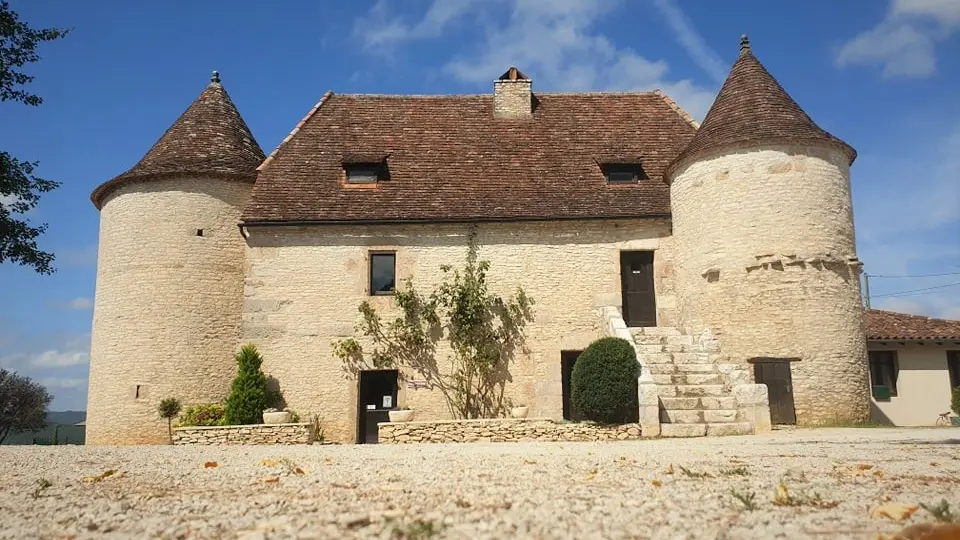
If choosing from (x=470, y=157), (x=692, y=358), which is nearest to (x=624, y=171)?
(x=470, y=157)

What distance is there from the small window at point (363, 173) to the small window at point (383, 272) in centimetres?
191

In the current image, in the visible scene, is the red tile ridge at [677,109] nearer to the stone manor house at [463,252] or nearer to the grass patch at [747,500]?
the stone manor house at [463,252]

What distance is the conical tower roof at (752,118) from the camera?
43.0ft

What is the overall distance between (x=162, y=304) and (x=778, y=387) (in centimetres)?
1270

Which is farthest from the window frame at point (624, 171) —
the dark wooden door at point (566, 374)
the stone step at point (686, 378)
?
the stone step at point (686, 378)

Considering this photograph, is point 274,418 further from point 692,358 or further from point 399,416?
point 692,358

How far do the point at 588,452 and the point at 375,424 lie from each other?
7.43 metres

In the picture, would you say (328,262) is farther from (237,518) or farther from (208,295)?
(237,518)

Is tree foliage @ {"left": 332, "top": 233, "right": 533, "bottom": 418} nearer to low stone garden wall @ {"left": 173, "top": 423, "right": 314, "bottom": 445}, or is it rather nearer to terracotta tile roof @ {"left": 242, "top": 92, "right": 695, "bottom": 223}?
terracotta tile roof @ {"left": 242, "top": 92, "right": 695, "bottom": 223}

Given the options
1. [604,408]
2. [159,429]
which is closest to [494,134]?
[604,408]

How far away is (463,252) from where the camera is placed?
15.1 metres

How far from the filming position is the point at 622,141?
1705 centimetres

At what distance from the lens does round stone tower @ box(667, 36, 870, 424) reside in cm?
1239

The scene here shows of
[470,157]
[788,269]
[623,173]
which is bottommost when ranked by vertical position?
[788,269]
